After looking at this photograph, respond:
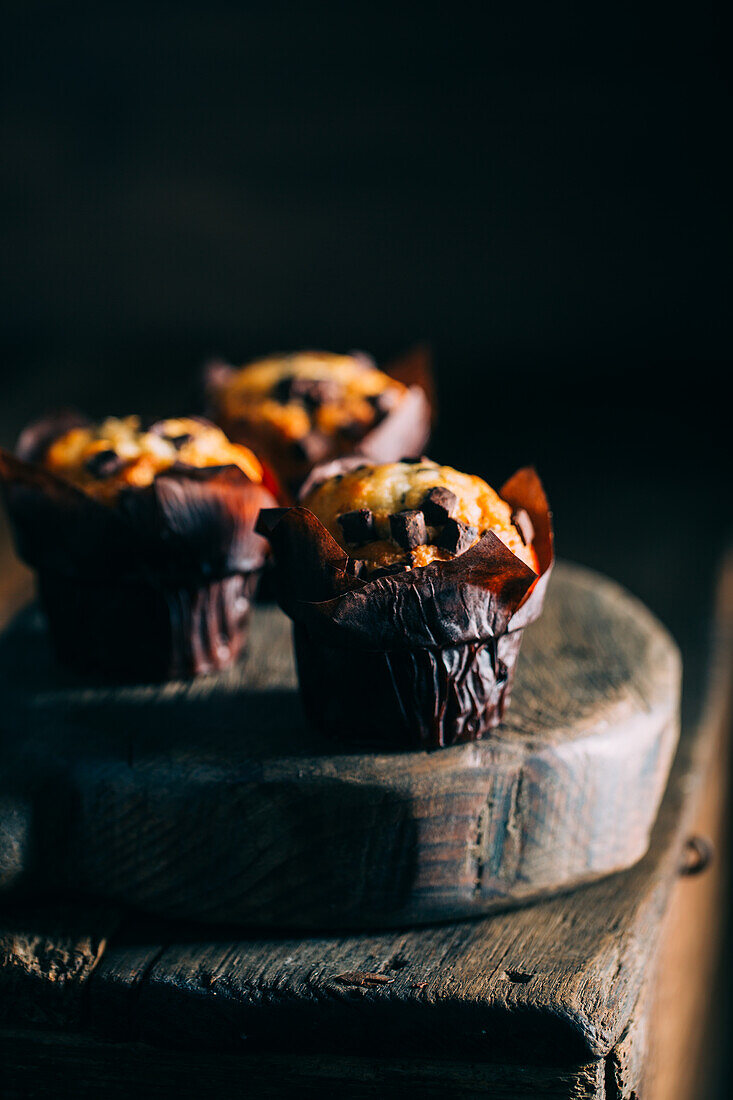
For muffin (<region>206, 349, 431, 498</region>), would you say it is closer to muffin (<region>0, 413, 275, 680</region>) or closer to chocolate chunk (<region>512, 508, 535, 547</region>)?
muffin (<region>0, 413, 275, 680</region>)

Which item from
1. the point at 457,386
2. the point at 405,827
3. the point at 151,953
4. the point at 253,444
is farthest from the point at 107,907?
the point at 457,386

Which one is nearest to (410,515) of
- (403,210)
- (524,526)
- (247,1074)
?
(524,526)

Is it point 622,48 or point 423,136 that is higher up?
point 622,48

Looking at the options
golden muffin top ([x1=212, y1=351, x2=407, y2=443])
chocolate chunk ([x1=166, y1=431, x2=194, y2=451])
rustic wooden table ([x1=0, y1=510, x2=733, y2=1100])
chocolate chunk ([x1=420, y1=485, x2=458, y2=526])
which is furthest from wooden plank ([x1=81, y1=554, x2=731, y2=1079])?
golden muffin top ([x1=212, y1=351, x2=407, y2=443])

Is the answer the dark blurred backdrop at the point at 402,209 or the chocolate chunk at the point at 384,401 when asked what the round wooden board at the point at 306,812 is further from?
the dark blurred backdrop at the point at 402,209

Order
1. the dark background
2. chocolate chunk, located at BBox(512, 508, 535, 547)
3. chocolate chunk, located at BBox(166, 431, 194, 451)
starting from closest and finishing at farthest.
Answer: chocolate chunk, located at BBox(512, 508, 535, 547), chocolate chunk, located at BBox(166, 431, 194, 451), the dark background

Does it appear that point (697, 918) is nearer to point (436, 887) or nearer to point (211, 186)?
point (436, 887)

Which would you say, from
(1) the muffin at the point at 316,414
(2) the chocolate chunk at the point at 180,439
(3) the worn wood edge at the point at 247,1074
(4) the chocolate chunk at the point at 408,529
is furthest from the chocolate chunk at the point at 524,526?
(3) the worn wood edge at the point at 247,1074
